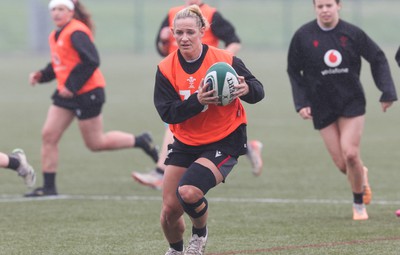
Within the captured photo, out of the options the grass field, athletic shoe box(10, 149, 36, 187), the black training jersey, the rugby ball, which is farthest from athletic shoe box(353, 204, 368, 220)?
athletic shoe box(10, 149, 36, 187)

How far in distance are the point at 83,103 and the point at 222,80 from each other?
14.6ft

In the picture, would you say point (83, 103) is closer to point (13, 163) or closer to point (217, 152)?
point (13, 163)

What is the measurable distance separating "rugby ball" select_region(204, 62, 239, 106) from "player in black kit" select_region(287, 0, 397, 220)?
2.58m

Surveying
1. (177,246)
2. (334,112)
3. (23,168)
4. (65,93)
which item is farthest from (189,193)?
(65,93)

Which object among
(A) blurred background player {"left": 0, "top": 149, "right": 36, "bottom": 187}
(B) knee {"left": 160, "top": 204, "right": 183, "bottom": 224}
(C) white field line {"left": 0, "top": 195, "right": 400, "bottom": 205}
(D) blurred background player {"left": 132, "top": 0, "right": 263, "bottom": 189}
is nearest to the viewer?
(B) knee {"left": 160, "top": 204, "right": 183, "bottom": 224}

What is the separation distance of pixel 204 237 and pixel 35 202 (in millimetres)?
3707

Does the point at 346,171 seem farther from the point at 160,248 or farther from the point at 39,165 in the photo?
the point at 39,165

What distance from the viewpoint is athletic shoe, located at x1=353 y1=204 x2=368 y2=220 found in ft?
30.2

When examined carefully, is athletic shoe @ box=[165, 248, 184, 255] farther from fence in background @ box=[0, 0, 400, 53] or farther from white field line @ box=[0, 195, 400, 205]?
fence in background @ box=[0, 0, 400, 53]

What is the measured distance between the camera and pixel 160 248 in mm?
7871

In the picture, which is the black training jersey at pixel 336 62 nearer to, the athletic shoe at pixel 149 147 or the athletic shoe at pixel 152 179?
the athletic shoe at pixel 152 179

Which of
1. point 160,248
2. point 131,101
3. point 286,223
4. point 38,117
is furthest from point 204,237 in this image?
point 131,101

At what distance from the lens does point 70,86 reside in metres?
10.8

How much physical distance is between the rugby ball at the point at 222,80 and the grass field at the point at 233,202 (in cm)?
144
